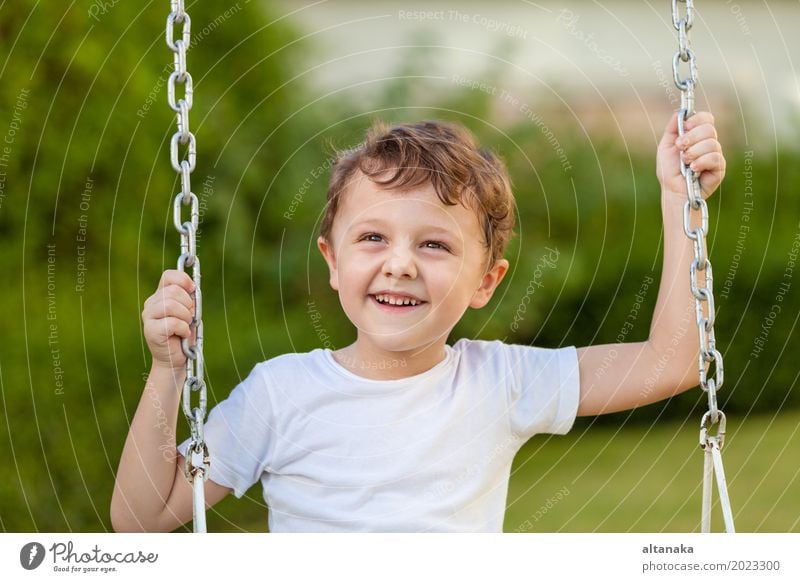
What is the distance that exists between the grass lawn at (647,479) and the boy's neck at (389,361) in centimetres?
141

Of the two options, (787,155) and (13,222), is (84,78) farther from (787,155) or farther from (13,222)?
(787,155)

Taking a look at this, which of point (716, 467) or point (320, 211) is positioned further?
point (320, 211)

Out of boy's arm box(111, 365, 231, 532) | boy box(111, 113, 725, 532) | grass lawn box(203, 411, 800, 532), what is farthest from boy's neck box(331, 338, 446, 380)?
grass lawn box(203, 411, 800, 532)

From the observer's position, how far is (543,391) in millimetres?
1475

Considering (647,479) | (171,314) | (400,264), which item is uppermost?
(647,479)

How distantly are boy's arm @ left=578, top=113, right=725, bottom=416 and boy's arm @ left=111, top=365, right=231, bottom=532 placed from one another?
0.55 metres

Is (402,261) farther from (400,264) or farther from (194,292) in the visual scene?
(194,292)

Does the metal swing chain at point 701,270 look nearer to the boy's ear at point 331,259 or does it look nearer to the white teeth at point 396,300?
the white teeth at point 396,300

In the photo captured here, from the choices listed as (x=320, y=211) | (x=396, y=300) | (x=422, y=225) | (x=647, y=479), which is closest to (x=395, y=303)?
(x=396, y=300)

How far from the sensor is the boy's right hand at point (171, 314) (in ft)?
4.33

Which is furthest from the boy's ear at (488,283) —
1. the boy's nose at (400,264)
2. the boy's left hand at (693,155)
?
the boy's left hand at (693,155)

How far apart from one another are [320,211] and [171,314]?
1.45m

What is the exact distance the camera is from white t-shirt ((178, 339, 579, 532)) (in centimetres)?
144

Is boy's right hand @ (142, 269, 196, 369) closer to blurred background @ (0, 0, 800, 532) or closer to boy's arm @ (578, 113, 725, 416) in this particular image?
boy's arm @ (578, 113, 725, 416)
